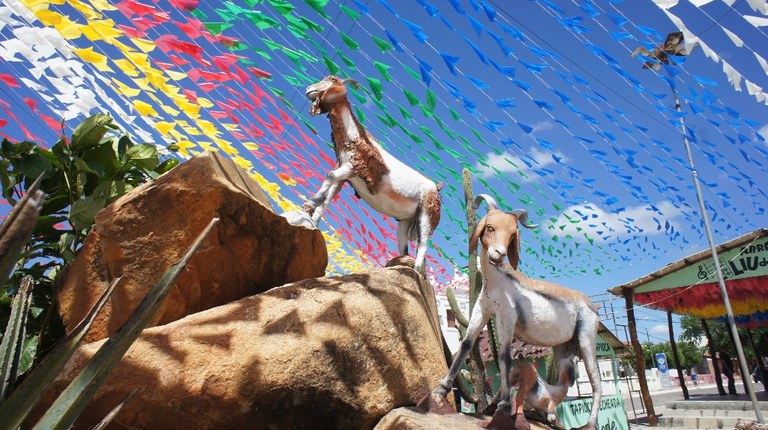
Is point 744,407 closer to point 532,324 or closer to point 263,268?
point 532,324

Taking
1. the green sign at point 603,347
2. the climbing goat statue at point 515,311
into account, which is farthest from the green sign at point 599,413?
the green sign at point 603,347

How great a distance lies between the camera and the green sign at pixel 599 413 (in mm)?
4090

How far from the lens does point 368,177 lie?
3.20 metres

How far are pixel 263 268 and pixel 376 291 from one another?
2.47 ft

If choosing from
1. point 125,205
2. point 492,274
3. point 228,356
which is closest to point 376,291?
point 492,274

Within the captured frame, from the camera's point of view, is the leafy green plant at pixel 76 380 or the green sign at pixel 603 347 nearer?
the leafy green plant at pixel 76 380

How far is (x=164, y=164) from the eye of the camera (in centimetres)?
395

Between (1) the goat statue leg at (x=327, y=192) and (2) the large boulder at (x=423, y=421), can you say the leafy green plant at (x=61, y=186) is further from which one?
(2) the large boulder at (x=423, y=421)

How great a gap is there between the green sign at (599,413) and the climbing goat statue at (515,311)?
3.64ft

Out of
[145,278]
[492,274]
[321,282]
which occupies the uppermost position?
[145,278]

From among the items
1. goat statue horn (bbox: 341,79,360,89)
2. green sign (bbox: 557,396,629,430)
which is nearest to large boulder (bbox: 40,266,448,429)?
goat statue horn (bbox: 341,79,360,89)

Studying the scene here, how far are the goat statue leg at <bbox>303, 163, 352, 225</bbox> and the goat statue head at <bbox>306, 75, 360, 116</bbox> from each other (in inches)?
17.8

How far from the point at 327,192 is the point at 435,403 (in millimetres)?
1417

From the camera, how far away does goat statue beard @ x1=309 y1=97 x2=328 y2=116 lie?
328cm
